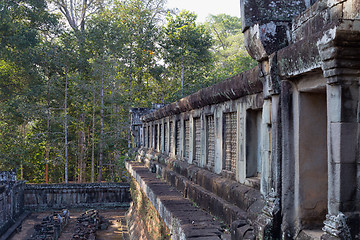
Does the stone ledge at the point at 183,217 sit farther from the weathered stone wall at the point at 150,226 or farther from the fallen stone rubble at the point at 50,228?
the fallen stone rubble at the point at 50,228

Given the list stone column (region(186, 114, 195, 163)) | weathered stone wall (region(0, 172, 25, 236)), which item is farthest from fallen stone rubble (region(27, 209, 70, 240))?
stone column (region(186, 114, 195, 163))

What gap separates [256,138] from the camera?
460 centimetres

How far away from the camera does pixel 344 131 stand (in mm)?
2436

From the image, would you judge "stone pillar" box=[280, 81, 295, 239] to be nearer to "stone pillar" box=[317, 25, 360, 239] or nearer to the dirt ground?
"stone pillar" box=[317, 25, 360, 239]

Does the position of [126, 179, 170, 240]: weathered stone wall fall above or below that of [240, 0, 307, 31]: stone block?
below

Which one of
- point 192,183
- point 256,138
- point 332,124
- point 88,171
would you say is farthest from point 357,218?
point 88,171

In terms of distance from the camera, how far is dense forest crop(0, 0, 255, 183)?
2217 cm

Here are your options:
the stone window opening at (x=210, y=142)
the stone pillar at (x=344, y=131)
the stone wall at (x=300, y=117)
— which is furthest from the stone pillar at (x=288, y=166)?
the stone window opening at (x=210, y=142)

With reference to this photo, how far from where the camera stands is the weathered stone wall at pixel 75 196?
1855cm

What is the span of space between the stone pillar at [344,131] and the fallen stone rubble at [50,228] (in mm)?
12325

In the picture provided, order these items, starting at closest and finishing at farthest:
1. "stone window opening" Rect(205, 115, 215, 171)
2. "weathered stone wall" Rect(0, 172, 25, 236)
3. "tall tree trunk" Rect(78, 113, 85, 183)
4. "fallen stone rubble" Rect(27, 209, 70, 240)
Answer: "stone window opening" Rect(205, 115, 215, 171) < "fallen stone rubble" Rect(27, 209, 70, 240) < "weathered stone wall" Rect(0, 172, 25, 236) < "tall tree trunk" Rect(78, 113, 85, 183)

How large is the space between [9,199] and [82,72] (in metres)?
10.4

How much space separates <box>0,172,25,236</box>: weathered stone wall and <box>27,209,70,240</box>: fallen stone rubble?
139 cm

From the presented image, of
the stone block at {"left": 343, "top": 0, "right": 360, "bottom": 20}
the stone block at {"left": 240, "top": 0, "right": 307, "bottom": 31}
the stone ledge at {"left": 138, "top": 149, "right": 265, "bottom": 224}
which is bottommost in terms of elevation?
the stone ledge at {"left": 138, "top": 149, "right": 265, "bottom": 224}
